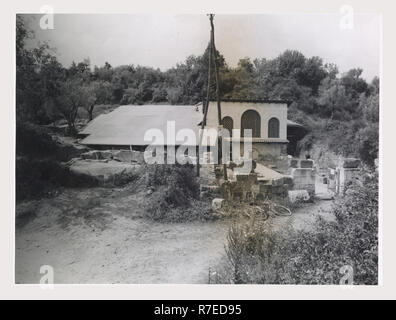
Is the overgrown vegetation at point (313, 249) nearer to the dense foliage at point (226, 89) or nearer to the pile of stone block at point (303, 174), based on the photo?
the pile of stone block at point (303, 174)

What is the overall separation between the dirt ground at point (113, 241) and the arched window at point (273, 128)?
1171mm

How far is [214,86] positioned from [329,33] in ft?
5.92

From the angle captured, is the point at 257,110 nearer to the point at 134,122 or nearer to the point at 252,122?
the point at 252,122

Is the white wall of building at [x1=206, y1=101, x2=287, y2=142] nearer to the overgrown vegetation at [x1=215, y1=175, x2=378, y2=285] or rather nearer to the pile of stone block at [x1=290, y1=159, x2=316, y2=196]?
the pile of stone block at [x1=290, y1=159, x2=316, y2=196]

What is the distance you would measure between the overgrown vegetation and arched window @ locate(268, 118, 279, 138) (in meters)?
1.25

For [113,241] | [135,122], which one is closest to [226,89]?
[135,122]

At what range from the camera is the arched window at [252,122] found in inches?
251

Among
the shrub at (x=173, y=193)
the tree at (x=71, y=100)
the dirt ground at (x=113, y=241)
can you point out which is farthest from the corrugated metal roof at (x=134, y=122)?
the dirt ground at (x=113, y=241)

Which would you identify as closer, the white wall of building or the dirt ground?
the dirt ground

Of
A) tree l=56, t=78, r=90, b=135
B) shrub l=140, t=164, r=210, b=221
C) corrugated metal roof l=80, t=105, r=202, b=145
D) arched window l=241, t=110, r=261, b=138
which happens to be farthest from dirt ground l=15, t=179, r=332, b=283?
arched window l=241, t=110, r=261, b=138

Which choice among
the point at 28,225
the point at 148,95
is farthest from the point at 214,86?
the point at 28,225

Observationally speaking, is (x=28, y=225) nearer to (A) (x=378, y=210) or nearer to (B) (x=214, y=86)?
(B) (x=214, y=86)

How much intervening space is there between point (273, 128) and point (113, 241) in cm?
284

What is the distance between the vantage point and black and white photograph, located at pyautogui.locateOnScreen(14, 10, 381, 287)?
6.23 metres
